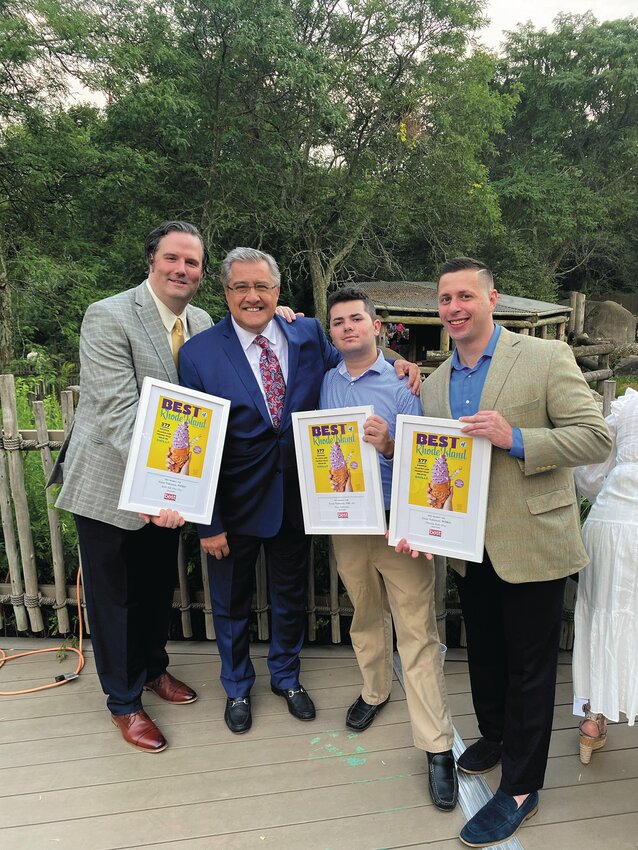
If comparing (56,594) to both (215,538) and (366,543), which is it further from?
(366,543)

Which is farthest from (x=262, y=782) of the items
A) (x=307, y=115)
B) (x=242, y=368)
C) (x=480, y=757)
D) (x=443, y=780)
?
(x=307, y=115)

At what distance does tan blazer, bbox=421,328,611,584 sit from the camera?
204 cm

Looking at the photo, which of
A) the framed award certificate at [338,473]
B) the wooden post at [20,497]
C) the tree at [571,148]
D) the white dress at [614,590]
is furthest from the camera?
the tree at [571,148]

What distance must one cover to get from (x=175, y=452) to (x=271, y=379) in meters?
0.58

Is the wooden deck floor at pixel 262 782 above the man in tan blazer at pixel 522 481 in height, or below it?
below

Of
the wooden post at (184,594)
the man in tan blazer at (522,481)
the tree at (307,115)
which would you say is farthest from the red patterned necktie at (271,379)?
the tree at (307,115)

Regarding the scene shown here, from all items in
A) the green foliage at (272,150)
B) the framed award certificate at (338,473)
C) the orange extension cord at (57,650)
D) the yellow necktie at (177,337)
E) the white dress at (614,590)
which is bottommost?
the orange extension cord at (57,650)

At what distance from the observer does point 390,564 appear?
2.55 meters

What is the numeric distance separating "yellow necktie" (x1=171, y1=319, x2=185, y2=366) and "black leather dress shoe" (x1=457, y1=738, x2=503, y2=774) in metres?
2.27

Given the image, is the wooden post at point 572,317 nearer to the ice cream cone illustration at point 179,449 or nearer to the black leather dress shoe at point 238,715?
the black leather dress shoe at point 238,715

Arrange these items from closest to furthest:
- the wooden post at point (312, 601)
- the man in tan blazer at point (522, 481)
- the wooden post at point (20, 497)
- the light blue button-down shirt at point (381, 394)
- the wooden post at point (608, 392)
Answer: the man in tan blazer at point (522, 481) → the light blue button-down shirt at point (381, 394) → the wooden post at point (608, 392) → the wooden post at point (20, 497) → the wooden post at point (312, 601)

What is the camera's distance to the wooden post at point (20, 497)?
3.33m

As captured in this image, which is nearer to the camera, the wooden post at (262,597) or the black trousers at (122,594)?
the black trousers at (122,594)

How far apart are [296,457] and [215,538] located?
57 centimetres
